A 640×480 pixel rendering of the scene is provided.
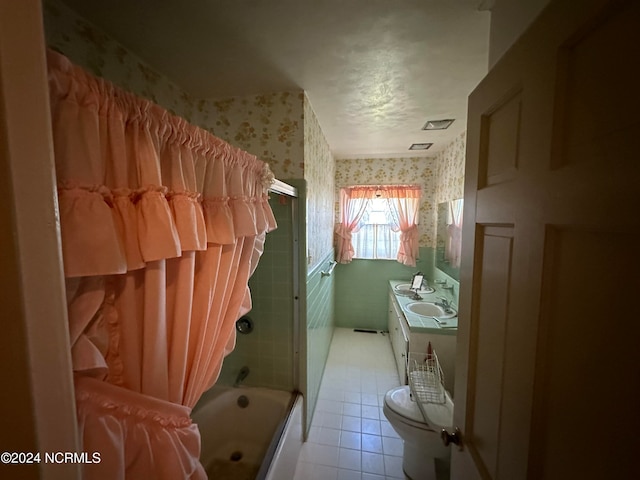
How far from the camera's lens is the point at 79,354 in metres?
0.53

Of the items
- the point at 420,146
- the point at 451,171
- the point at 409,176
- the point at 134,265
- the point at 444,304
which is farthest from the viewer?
the point at 409,176

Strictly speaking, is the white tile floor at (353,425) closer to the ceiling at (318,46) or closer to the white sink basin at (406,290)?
the white sink basin at (406,290)

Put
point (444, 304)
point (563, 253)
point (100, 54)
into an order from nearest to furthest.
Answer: point (563, 253) < point (100, 54) < point (444, 304)

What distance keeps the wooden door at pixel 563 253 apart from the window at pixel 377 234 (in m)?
2.68

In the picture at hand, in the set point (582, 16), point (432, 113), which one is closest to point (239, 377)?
point (582, 16)

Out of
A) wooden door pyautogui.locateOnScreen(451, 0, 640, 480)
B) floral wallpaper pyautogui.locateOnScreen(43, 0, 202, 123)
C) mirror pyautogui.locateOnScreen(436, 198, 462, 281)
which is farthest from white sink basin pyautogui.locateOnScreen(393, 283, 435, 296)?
floral wallpaper pyautogui.locateOnScreen(43, 0, 202, 123)

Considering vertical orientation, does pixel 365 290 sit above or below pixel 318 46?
below

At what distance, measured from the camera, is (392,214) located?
11.0 feet

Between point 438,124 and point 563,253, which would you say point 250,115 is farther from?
point 563,253

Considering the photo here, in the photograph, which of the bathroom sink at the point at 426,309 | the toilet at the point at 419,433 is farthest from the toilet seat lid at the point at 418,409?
the bathroom sink at the point at 426,309

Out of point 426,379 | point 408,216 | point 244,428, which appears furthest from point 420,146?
point 244,428

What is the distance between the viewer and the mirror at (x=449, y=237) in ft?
7.83

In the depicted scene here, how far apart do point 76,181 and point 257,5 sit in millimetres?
968

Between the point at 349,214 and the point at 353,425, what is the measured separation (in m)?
2.31
